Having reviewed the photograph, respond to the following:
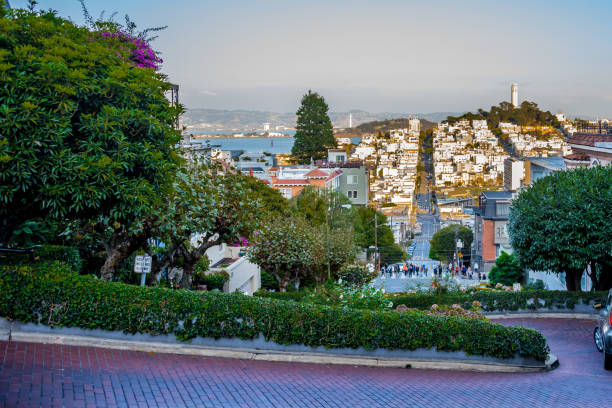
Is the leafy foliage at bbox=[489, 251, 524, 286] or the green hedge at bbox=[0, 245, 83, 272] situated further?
the leafy foliage at bbox=[489, 251, 524, 286]

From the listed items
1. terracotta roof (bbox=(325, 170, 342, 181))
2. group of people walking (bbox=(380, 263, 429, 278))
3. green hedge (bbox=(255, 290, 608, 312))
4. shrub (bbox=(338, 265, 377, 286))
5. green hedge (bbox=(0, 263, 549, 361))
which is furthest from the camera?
terracotta roof (bbox=(325, 170, 342, 181))

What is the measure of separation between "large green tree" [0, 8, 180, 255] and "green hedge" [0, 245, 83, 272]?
363 millimetres

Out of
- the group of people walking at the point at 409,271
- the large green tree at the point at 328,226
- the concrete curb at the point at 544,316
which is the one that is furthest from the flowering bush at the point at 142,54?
the group of people walking at the point at 409,271

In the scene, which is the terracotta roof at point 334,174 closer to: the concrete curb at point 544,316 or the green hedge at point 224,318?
the concrete curb at point 544,316

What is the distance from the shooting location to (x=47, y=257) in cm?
1245

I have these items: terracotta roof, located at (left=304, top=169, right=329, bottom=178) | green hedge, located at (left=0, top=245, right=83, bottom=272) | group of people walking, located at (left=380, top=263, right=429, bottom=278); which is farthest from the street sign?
terracotta roof, located at (left=304, top=169, right=329, bottom=178)

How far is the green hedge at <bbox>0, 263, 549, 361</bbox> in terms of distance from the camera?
1057 centimetres

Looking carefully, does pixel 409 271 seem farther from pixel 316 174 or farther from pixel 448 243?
pixel 448 243

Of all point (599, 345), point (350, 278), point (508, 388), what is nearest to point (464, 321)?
point (508, 388)

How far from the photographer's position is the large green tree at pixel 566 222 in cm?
2125

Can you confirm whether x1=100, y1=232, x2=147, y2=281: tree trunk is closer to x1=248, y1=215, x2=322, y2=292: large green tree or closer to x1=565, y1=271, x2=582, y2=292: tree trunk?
x1=248, y1=215, x2=322, y2=292: large green tree

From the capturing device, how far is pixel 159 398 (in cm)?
830

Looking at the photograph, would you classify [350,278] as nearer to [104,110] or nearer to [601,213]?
[601,213]

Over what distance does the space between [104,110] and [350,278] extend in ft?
91.0
